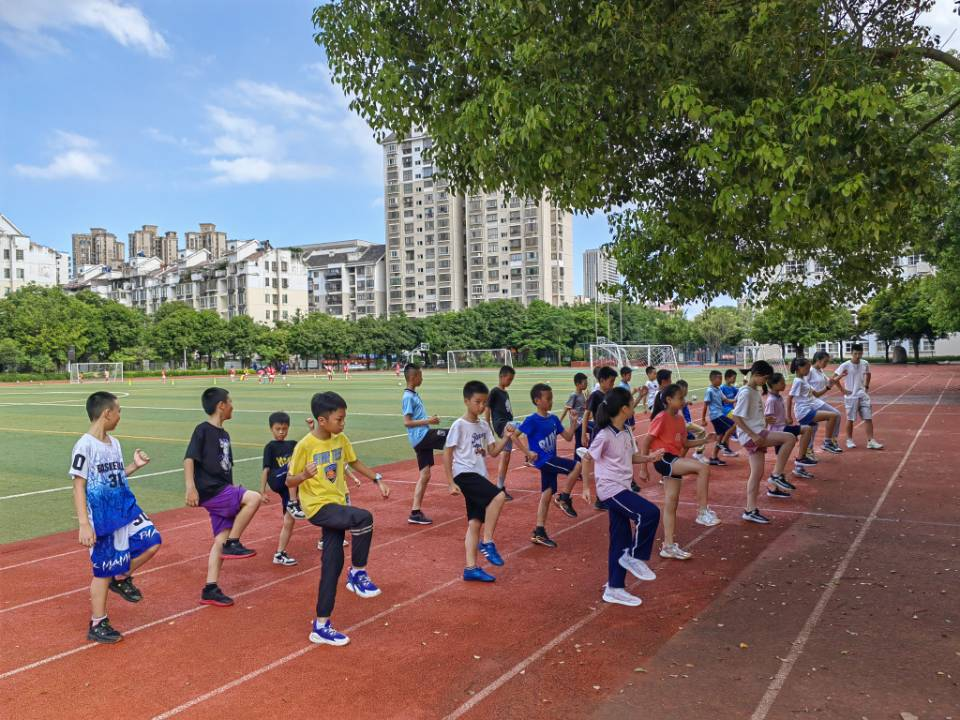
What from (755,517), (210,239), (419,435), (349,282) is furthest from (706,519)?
(210,239)

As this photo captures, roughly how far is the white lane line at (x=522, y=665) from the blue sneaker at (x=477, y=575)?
3.77 feet

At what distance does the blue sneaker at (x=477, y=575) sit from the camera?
666 centimetres

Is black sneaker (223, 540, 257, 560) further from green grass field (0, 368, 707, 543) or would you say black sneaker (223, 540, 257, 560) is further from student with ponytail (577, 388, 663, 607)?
student with ponytail (577, 388, 663, 607)

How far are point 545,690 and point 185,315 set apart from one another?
91.6 meters

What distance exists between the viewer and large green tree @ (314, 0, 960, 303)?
579cm

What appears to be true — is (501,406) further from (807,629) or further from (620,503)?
(807,629)

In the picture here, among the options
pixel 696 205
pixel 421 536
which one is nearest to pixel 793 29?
pixel 696 205

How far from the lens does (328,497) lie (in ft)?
18.4

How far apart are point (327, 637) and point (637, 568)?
286 cm

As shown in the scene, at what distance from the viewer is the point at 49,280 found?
344 feet

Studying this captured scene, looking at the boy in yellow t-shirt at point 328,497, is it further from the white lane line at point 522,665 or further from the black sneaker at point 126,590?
the black sneaker at point 126,590

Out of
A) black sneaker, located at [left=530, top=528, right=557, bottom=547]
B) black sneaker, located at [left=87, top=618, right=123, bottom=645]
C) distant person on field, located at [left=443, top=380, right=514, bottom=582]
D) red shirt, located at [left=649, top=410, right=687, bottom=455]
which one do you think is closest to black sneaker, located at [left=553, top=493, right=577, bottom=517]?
black sneaker, located at [left=530, top=528, right=557, bottom=547]

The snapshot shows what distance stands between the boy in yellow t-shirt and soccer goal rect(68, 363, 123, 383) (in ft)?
225

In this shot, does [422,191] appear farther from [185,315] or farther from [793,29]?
[793,29]
